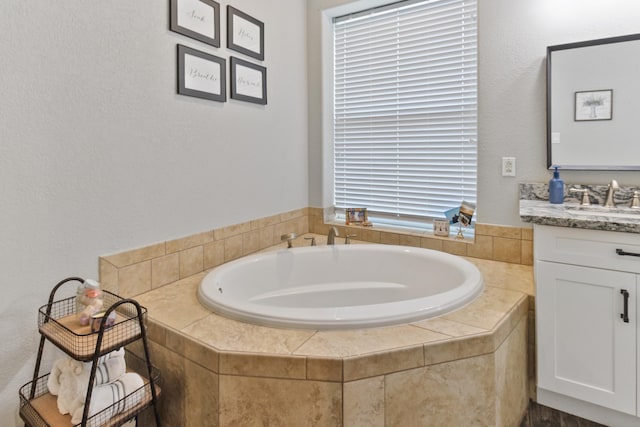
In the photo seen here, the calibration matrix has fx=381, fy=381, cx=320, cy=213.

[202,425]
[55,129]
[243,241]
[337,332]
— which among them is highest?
[55,129]

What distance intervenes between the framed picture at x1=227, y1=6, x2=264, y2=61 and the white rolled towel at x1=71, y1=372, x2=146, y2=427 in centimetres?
175

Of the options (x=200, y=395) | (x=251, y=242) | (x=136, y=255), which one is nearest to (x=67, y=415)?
(x=200, y=395)

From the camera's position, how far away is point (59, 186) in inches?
57.9

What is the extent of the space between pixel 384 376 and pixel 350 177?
6.25 feet

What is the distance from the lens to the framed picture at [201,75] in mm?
1901

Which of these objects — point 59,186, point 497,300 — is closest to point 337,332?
point 497,300

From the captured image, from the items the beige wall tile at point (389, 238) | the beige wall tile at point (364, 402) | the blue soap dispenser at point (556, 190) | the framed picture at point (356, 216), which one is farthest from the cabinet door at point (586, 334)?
the framed picture at point (356, 216)

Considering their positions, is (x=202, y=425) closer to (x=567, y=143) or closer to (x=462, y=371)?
(x=462, y=371)

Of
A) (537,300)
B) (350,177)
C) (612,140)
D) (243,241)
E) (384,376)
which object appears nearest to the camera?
(384,376)

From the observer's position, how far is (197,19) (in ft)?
6.45

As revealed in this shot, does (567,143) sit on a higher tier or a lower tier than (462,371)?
higher

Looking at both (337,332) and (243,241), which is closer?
(337,332)

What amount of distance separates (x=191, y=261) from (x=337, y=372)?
3.77 feet

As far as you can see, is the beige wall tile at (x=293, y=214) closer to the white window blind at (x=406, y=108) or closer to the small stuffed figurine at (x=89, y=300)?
the white window blind at (x=406, y=108)
